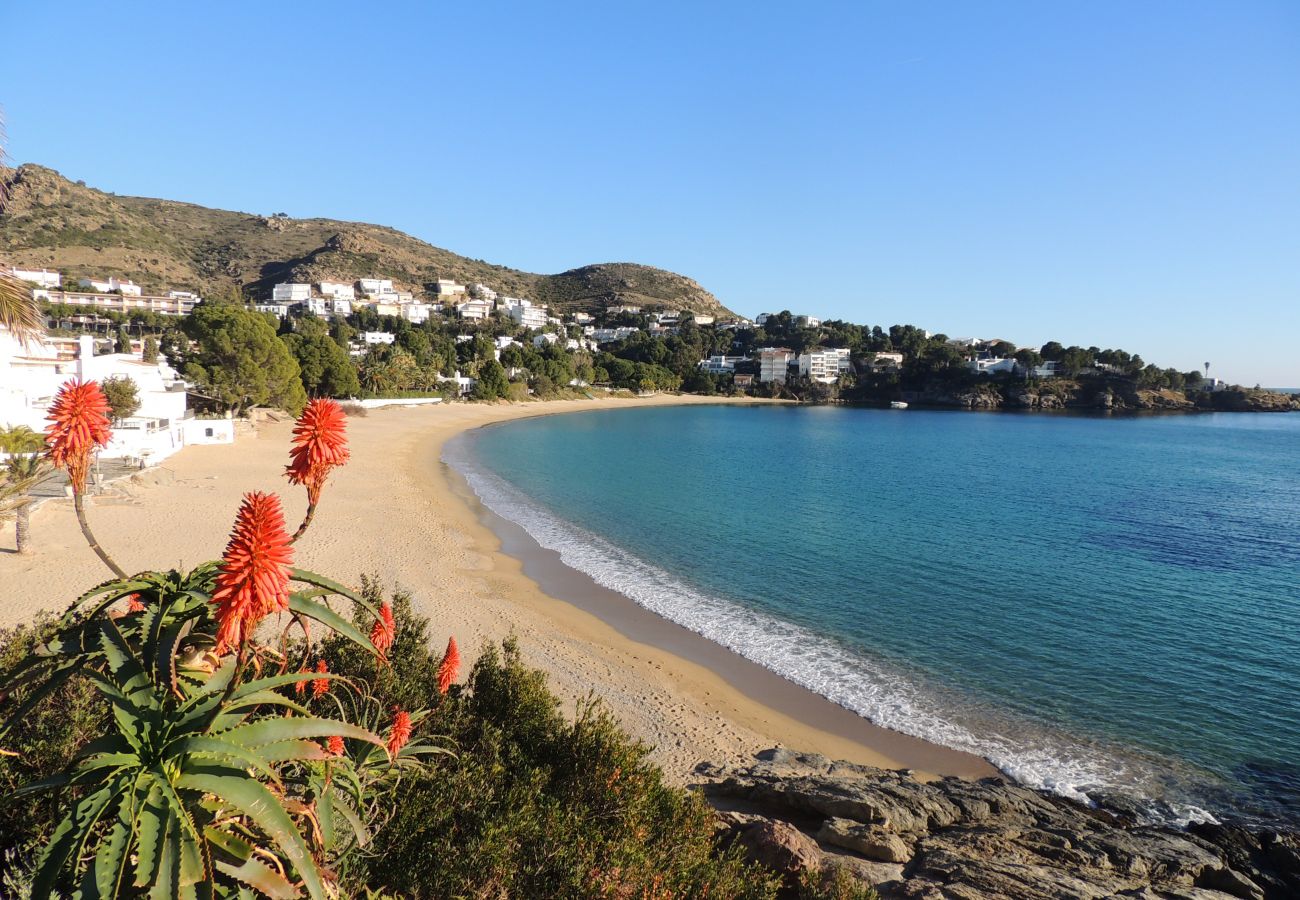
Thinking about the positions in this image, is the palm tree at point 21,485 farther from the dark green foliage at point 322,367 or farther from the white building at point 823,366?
the white building at point 823,366

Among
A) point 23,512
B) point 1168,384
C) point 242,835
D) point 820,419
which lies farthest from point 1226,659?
point 1168,384

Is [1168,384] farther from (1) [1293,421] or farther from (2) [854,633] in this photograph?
(2) [854,633]

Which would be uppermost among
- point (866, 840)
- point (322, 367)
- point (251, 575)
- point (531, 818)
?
point (322, 367)

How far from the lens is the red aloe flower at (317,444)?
3629mm

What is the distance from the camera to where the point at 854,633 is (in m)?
18.0

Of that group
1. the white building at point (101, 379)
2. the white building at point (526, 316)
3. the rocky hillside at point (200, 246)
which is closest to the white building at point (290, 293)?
the rocky hillside at point (200, 246)

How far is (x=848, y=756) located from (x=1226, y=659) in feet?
37.9

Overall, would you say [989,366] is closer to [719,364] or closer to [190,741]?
[719,364]

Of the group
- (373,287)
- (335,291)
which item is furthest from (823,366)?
(335,291)

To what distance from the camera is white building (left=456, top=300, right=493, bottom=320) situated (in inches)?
5408

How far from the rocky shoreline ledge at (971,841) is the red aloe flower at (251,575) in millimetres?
5178

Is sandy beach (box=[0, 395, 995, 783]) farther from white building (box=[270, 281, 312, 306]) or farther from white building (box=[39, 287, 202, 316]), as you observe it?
white building (box=[270, 281, 312, 306])

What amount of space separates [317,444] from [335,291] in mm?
137580

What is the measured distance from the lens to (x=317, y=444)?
3660mm
